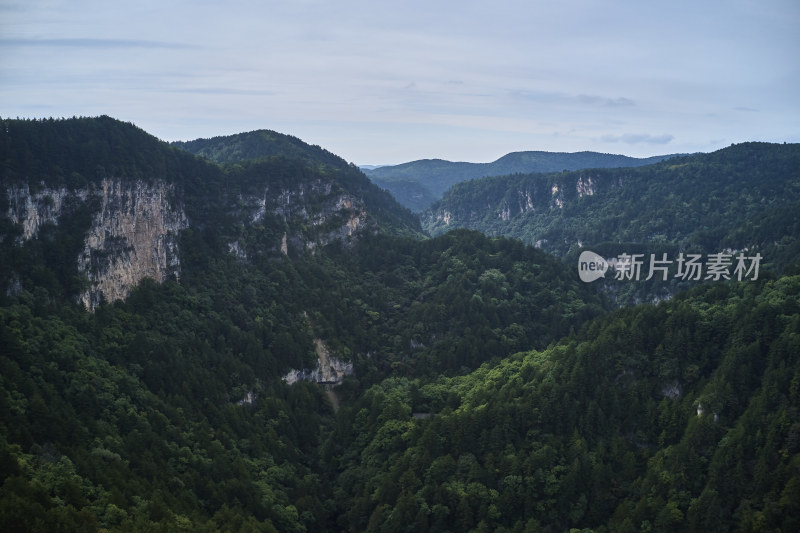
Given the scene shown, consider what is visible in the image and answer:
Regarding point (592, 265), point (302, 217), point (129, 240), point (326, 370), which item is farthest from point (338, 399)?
point (592, 265)

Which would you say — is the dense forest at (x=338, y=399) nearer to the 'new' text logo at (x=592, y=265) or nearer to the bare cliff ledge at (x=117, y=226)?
the bare cliff ledge at (x=117, y=226)

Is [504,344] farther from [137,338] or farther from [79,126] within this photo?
[79,126]

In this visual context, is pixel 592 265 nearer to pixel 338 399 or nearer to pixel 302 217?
pixel 302 217

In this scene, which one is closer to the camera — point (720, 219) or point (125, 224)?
point (125, 224)

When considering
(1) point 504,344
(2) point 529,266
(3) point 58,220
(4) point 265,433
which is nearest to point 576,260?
(2) point 529,266

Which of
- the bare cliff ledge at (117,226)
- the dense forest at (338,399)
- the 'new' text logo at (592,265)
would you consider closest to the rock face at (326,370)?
the dense forest at (338,399)

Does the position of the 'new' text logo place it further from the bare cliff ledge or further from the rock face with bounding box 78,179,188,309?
the bare cliff ledge
